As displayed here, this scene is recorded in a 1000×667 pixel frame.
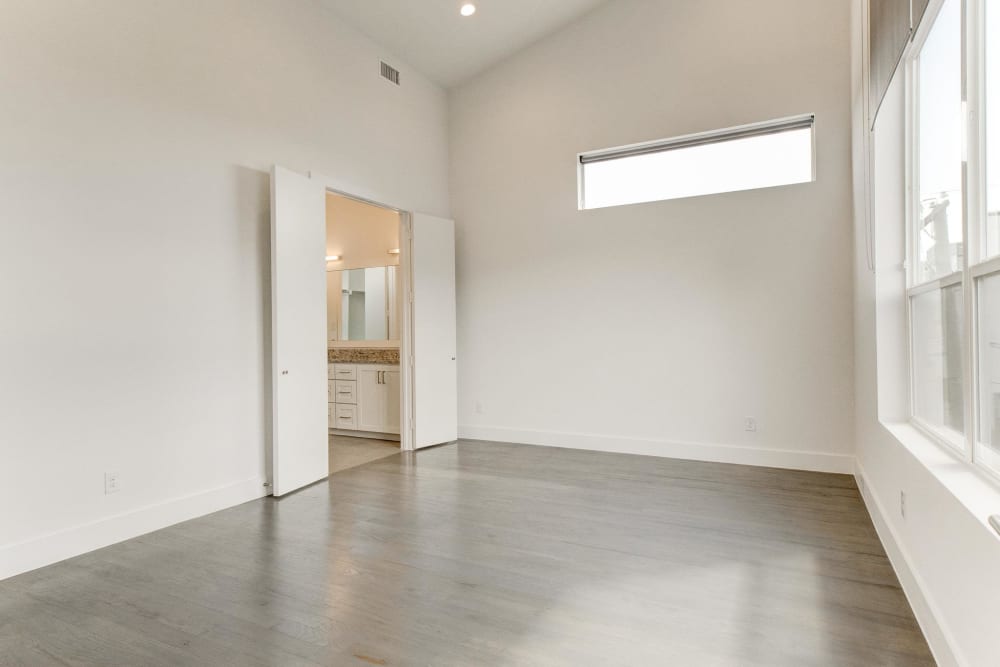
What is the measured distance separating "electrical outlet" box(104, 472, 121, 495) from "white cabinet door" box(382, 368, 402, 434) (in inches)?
113

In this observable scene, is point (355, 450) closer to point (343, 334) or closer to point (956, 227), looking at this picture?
point (343, 334)

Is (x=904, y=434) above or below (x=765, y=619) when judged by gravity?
above

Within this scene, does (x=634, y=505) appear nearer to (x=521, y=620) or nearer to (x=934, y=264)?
(x=521, y=620)

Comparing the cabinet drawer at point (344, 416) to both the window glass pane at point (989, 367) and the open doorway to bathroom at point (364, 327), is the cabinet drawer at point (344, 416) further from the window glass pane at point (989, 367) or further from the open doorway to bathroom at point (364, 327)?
the window glass pane at point (989, 367)

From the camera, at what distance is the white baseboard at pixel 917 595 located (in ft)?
5.63

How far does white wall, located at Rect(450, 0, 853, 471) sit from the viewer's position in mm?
4180

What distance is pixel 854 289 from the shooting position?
3961 millimetres

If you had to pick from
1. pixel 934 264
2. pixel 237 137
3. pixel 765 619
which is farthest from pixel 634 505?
pixel 237 137

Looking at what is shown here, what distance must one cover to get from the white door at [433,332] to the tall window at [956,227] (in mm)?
3784

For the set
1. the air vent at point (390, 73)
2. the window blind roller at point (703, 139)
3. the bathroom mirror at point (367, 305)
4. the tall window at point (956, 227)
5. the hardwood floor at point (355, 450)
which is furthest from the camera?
the bathroom mirror at point (367, 305)

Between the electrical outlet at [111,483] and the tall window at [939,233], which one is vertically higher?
the tall window at [939,233]

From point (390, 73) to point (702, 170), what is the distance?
118 inches

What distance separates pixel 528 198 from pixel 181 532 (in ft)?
13.1

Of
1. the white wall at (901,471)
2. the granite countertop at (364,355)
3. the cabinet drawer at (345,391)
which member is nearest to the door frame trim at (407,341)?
the granite countertop at (364,355)
